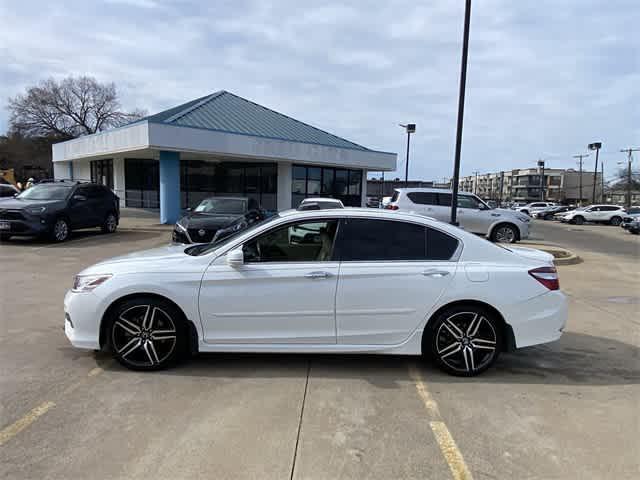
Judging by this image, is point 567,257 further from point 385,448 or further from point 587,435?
point 385,448

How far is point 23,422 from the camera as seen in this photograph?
3074mm

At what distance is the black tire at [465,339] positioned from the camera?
155 inches

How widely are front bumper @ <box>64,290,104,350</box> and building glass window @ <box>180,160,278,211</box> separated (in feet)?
71.7

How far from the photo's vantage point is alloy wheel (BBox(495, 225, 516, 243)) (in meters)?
15.0

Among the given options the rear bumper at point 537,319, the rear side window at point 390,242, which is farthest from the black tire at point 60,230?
the rear bumper at point 537,319

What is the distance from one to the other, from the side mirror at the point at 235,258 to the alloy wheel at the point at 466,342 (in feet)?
6.36

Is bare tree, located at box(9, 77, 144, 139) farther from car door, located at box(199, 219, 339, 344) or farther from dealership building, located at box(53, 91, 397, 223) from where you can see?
car door, located at box(199, 219, 339, 344)

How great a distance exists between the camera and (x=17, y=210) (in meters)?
11.7

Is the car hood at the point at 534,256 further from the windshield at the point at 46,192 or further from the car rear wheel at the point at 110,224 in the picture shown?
the car rear wheel at the point at 110,224

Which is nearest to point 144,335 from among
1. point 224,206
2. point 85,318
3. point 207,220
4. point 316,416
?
point 85,318

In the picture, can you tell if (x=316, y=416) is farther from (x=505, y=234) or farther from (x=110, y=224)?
(x=110, y=224)

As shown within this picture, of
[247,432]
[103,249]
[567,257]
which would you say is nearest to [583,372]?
[247,432]

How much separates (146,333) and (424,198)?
13.2 m

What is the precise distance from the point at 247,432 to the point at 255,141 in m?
19.4
